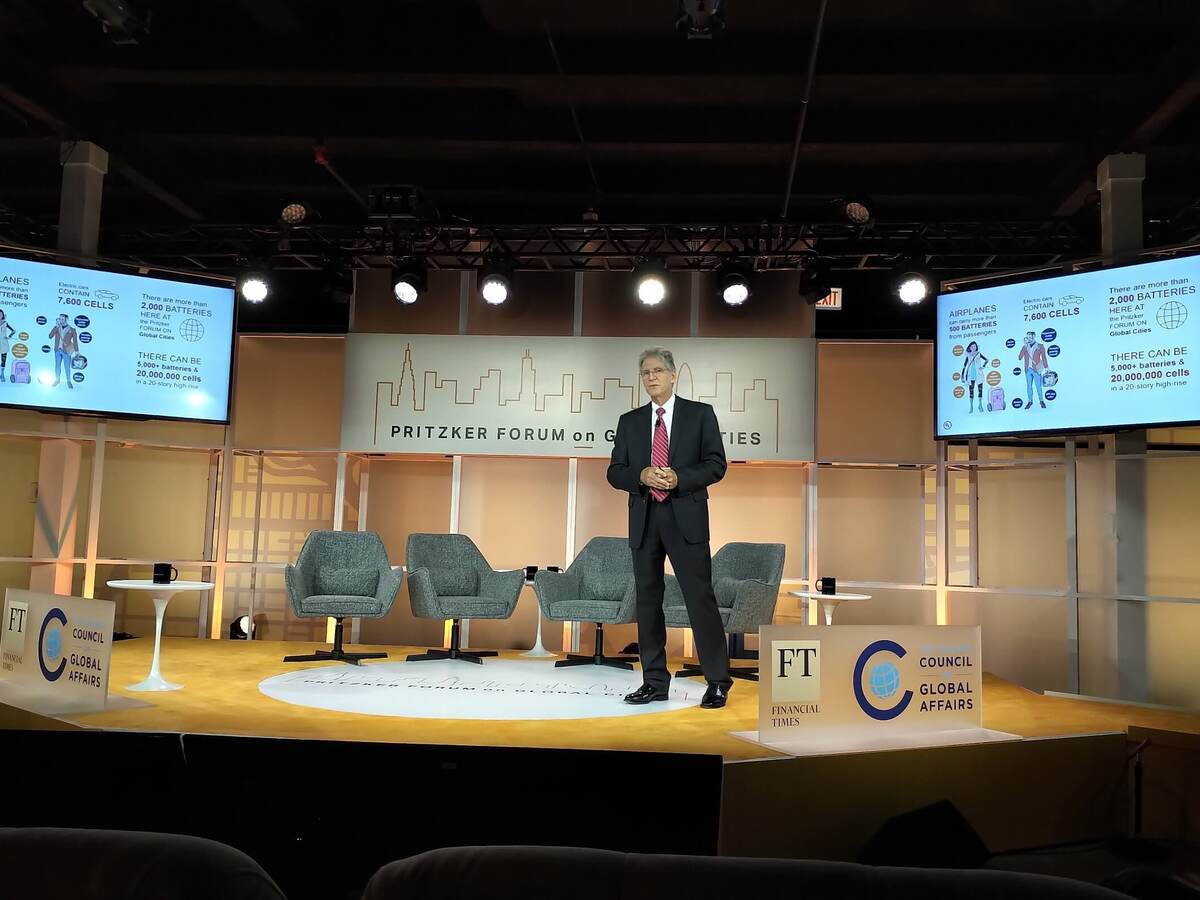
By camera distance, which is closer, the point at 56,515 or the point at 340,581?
the point at 340,581

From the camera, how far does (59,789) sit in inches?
130

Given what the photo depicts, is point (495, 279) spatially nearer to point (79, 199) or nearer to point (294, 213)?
point (294, 213)

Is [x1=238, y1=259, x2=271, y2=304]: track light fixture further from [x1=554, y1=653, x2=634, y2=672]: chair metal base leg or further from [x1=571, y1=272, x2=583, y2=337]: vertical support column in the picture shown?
[x1=554, y1=653, x2=634, y2=672]: chair metal base leg

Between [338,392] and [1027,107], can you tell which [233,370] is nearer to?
[338,392]

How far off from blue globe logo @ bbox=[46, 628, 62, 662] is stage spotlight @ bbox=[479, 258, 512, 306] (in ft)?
14.9

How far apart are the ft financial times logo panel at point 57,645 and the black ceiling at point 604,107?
125 inches

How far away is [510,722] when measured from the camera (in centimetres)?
415

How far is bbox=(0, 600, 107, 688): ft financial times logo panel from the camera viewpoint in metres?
3.89

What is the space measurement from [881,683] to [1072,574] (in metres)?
Result: 3.19

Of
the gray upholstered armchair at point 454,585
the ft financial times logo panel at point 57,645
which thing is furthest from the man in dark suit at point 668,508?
the ft financial times logo panel at point 57,645

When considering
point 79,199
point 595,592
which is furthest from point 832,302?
point 79,199

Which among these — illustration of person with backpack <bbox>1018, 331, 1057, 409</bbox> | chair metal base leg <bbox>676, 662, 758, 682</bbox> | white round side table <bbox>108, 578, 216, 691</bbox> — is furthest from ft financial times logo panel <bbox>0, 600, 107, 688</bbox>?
illustration of person with backpack <bbox>1018, 331, 1057, 409</bbox>

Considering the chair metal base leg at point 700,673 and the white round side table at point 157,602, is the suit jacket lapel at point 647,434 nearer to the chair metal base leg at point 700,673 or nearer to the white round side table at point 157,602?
the chair metal base leg at point 700,673

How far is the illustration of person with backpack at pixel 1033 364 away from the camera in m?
6.15
